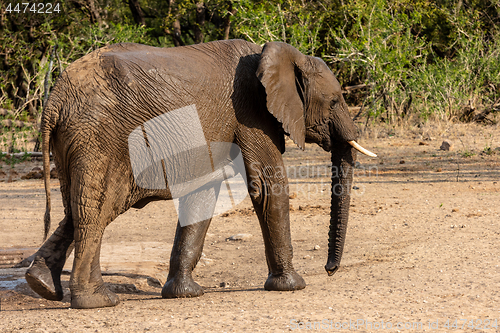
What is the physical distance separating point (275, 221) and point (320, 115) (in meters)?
0.97

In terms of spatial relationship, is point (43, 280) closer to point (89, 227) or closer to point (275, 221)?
Answer: point (89, 227)

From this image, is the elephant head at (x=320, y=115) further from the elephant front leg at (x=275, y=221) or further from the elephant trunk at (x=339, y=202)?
the elephant front leg at (x=275, y=221)

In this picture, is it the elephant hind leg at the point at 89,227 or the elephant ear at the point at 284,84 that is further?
the elephant ear at the point at 284,84

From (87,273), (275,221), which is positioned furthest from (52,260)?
(275,221)

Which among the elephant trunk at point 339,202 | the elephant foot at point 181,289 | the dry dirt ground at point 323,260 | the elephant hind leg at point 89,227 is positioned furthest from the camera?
the elephant trunk at point 339,202

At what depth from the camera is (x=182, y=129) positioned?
15.0 ft

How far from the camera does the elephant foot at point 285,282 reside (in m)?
4.96

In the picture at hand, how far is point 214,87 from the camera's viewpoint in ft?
15.3

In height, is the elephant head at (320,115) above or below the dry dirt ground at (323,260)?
above

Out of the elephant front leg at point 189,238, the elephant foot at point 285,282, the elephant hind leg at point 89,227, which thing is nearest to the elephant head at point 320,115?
the elephant foot at point 285,282

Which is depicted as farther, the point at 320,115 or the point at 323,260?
the point at 323,260

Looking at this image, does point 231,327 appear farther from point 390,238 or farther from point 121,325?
point 390,238

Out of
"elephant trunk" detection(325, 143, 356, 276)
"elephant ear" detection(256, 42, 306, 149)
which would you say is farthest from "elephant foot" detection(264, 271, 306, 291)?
"elephant ear" detection(256, 42, 306, 149)

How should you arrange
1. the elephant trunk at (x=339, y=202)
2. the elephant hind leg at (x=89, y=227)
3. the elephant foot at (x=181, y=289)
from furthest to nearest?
the elephant trunk at (x=339, y=202)
the elephant foot at (x=181, y=289)
the elephant hind leg at (x=89, y=227)
